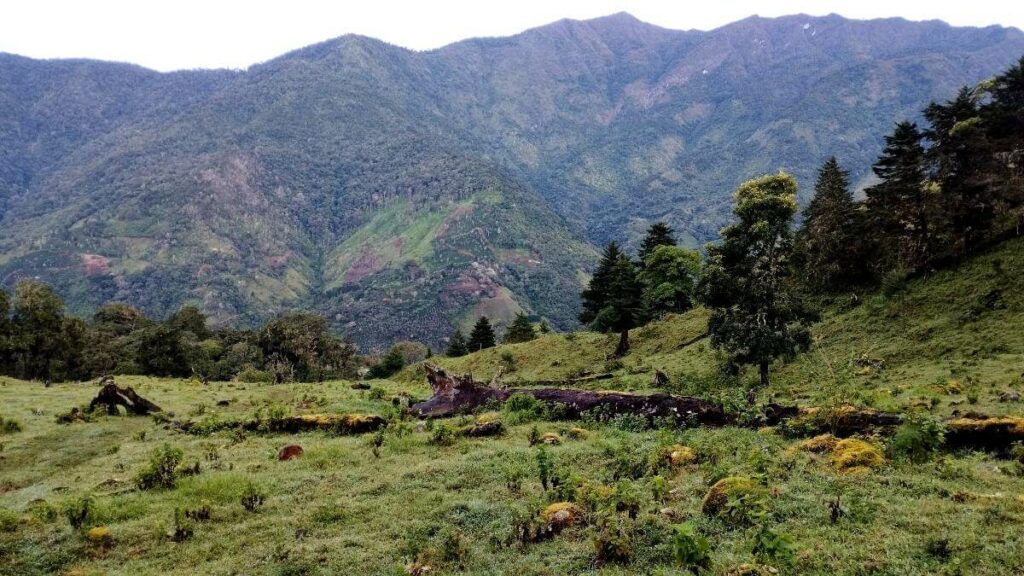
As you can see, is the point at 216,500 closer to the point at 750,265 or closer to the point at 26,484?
the point at 26,484

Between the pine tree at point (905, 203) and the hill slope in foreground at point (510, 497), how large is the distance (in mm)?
13665

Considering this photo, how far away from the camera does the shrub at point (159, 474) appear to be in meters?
19.0

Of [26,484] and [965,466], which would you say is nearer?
[965,466]

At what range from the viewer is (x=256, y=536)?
14.8m

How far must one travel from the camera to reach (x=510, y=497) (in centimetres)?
1623

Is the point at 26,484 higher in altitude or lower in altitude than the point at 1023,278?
lower

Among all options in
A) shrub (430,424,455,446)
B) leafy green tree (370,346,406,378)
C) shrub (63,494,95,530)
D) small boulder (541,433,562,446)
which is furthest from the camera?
leafy green tree (370,346,406,378)

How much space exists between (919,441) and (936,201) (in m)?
36.6

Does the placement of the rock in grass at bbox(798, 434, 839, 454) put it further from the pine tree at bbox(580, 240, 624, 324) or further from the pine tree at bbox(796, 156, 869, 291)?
the pine tree at bbox(580, 240, 624, 324)

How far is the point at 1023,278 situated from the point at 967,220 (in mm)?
7781

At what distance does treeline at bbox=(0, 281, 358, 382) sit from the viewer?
6694 centimetres

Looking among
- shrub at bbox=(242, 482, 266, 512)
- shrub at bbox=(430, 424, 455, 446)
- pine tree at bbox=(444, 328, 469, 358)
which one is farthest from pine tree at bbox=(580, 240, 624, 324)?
shrub at bbox=(242, 482, 266, 512)

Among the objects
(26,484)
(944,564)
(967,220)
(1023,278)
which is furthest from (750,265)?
(26,484)

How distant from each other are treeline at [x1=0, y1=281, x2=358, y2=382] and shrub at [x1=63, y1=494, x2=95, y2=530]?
4776 cm
